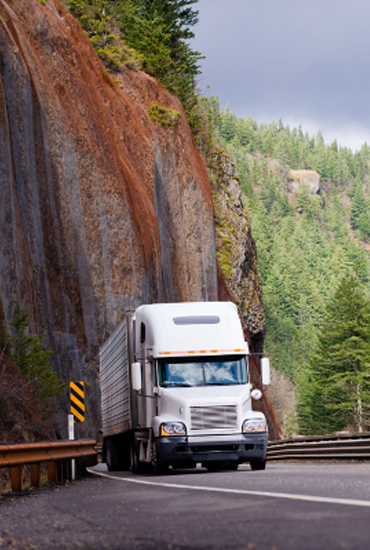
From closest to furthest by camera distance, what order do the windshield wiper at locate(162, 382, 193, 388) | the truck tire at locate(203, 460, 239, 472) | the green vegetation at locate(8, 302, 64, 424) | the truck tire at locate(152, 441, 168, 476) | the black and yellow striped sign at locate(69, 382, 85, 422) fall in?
the truck tire at locate(152, 441, 168, 476)
the windshield wiper at locate(162, 382, 193, 388)
the truck tire at locate(203, 460, 239, 472)
the black and yellow striped sign at locate(69, 382, 85, 422)
the green vegetation at locate(8, 302, 64, 424)

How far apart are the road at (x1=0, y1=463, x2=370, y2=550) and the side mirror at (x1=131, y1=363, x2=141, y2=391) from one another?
577 centimetres

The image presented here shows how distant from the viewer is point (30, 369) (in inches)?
1037

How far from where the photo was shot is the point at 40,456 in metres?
14.0

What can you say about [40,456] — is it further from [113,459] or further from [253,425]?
[113,459]

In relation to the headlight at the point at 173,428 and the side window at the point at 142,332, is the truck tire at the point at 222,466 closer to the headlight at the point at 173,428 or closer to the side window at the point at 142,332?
the headlight at the point at 173,428

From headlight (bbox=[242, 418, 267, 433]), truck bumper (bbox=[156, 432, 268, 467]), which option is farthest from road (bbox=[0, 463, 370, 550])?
headlight (bbox=[242, 418, 267, 433])

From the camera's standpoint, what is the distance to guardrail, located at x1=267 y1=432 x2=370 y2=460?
19953 mm

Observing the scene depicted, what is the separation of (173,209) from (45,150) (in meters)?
15.3

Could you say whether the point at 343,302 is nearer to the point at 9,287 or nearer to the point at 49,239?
the point at 49,239

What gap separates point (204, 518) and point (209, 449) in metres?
9.76

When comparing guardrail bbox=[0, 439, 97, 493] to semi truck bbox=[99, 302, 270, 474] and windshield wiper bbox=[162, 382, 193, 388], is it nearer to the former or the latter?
semi truck bbox=[99, 302, 270, 474]

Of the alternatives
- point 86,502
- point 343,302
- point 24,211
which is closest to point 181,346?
point 86,502

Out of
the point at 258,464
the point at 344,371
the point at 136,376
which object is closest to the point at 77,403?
the point at 136,376

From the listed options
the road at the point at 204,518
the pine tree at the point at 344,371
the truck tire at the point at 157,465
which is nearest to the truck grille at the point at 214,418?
the truck tire at the point at 157,465
